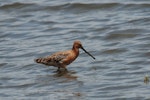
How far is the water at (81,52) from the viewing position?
11.1m

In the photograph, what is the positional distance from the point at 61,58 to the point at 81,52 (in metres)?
1.25

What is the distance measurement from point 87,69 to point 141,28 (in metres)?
2.92

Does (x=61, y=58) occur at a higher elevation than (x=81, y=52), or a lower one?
higher

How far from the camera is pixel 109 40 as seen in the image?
14562 mm

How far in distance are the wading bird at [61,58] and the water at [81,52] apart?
0.60 feet

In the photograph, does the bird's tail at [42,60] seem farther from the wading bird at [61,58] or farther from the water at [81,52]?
the water at [81,52]

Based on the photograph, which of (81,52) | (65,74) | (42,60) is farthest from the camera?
(81,52)

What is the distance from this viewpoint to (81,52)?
1393 centimetres

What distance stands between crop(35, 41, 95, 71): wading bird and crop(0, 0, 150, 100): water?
0.18 meters

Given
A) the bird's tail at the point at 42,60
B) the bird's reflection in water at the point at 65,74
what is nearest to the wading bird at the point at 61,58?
the bird's tail at the point at 42,60

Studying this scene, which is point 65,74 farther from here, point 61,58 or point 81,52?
point 81,52

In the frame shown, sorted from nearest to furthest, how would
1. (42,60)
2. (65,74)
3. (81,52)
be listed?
(65,74), (42,60), (81,52)

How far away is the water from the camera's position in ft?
36.3

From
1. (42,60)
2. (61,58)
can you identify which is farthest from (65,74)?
(42,60)
